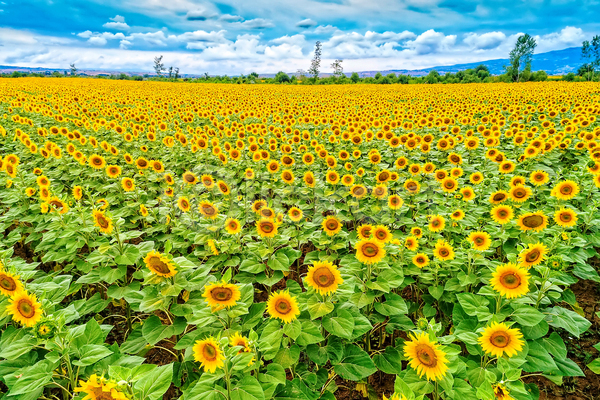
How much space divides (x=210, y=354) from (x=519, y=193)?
16.0 feet

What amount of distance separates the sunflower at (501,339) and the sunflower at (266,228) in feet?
7.11

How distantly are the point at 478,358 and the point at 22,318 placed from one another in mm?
3807

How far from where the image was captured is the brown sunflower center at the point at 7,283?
217 cm

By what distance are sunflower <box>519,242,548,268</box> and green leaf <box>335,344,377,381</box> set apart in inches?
65.4

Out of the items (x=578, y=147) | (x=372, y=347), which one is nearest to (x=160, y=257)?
(x=372, y=347)

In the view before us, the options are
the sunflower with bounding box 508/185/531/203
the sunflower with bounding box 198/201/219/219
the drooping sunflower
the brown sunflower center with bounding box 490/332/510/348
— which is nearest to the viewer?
the brown sunflower center with bounding box 490/332/510/348

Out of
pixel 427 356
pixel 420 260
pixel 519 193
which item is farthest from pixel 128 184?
pixel 519 193

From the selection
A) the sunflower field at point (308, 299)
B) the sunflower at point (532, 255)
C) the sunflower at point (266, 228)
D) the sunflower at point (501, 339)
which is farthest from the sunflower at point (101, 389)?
the sunflower at point (532, 255)

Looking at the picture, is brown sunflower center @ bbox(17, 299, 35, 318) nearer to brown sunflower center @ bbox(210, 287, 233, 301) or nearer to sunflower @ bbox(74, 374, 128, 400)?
sunflower @ bbox(74, 374, 128, 400)

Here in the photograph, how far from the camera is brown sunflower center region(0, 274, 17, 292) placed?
7.13ft

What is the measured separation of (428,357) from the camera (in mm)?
2006

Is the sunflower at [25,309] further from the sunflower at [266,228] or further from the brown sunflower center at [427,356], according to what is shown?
the brown sunflower center at [427,356]

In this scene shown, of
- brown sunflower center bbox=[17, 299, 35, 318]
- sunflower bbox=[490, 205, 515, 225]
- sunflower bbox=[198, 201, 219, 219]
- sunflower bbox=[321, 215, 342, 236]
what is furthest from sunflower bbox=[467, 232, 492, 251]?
brown sunflower center bbox=[17, 299, 35, 318]

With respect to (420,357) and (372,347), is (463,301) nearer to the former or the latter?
(420,357)
